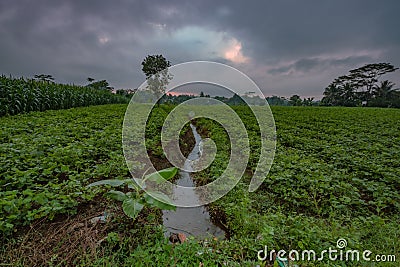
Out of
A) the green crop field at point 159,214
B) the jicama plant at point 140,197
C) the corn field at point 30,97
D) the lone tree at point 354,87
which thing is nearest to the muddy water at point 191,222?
the green crop field at point 159,214

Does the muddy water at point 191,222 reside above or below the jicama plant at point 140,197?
below

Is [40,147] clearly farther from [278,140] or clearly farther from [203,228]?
[278,140]

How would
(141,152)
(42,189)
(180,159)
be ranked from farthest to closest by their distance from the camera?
1. (180,159)
2. (141,152)
3. (42,189)

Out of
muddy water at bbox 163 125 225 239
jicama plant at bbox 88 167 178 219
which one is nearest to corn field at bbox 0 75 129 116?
muddy water at bbox 163 125 225 239

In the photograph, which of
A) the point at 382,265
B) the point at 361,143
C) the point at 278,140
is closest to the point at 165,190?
the point at 382,265

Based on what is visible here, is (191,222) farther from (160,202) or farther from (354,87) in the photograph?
(354,87)

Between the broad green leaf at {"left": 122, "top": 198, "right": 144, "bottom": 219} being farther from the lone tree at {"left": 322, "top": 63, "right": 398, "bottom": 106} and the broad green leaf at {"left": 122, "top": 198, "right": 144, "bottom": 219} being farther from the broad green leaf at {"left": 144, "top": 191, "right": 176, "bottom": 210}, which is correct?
the lone tree at {"left": 322, "top": 63, "right": 398, "bottom": 106}

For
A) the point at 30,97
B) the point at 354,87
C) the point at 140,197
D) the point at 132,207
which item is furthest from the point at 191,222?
the point at 354,87

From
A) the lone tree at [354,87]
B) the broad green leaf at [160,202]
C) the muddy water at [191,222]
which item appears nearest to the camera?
the broad green leaf at [160,202]

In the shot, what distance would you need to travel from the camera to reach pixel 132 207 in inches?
73.6

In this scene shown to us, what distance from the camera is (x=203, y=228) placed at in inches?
110

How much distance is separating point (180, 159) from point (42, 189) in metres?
3.44

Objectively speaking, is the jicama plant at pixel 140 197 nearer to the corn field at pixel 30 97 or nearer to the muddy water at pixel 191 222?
the muddy water at pixel 191 222

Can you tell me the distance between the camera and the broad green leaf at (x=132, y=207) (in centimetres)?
182
